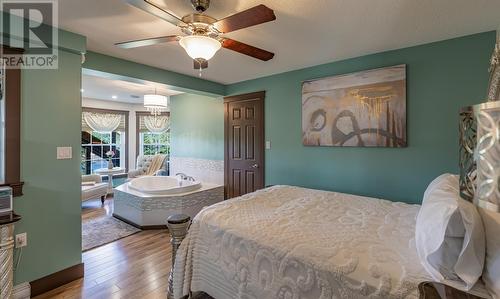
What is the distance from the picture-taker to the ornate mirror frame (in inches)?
78.7

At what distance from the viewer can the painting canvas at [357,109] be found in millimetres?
2805

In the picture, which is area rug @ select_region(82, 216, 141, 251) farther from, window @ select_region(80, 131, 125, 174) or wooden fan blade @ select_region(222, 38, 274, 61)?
wooden fan blade @ select_region(222, 38, 274, 61)

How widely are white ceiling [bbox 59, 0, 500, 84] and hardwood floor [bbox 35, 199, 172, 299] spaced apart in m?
2.39

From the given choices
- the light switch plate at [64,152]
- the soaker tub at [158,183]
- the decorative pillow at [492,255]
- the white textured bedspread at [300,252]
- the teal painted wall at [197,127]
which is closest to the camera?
the decorative pillow at [492,255]

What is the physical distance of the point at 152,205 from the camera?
369 centimetres

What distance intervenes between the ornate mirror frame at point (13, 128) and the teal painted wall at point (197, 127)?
10.0 feet

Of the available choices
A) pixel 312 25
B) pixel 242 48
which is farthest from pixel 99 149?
pixel 312 25

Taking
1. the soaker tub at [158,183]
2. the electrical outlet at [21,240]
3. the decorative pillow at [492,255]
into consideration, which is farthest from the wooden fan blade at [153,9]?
the soaker tub at [158,183]

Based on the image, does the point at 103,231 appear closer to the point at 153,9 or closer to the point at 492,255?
the point at 153,9

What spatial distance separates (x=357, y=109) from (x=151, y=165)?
16.4 feet

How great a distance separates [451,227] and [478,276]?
21cm

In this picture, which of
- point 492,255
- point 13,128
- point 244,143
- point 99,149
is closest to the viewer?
point 492,255

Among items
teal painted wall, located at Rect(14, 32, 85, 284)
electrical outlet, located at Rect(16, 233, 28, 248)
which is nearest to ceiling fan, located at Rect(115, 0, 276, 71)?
teal painted wall, located at Rect(14, 32, 85, 284)

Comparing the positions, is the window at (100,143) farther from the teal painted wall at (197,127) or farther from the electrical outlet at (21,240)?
the electrical outlet at (21,240)
